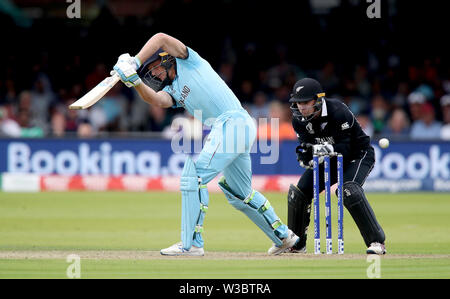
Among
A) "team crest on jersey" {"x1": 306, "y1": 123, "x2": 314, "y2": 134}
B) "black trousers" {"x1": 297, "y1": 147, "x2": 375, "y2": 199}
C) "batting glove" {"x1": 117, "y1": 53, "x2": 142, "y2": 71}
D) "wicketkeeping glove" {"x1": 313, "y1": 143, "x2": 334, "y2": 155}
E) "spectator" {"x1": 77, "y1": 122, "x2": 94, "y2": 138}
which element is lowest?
"black trousers" {"x1": 297, "y1": 147, "x2": 375, "y2": 199}

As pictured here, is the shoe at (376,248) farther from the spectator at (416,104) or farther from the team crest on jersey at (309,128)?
the spectator at (416,104)

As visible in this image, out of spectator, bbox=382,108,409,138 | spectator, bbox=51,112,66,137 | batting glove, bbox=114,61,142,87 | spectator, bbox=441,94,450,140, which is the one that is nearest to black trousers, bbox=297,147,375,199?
batting glove, bbox=114,61,142,87

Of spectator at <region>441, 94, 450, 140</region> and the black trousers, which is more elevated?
spectator at <region>441, 94, 450, 140</region>

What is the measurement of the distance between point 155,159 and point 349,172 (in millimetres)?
7347

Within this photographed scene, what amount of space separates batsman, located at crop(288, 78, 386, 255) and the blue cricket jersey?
60 centimetres

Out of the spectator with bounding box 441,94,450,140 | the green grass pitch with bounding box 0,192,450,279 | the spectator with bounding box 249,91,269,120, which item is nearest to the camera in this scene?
the green grass pitch with bounding box 0,192,450,279

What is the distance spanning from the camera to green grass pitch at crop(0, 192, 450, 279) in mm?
5781

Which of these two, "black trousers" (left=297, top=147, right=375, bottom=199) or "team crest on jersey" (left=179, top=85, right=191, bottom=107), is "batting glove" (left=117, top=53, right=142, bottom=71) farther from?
"black trousers" (left=297, top=147, right=375, bottom=199)

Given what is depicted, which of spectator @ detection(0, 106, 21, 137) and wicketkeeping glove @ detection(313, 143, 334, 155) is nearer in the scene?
wicketkeeping glove @ detection(313, 143, 334, 155)

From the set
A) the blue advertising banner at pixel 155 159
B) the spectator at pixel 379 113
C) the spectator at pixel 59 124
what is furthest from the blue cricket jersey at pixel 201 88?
the spectator at pixel 379 113

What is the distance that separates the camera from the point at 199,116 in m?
6.37

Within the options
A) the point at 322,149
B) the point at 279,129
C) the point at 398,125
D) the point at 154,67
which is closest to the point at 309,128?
the point at 322,149

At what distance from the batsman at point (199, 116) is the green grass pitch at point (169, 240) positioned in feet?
1.19

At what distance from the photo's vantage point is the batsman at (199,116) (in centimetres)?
606
